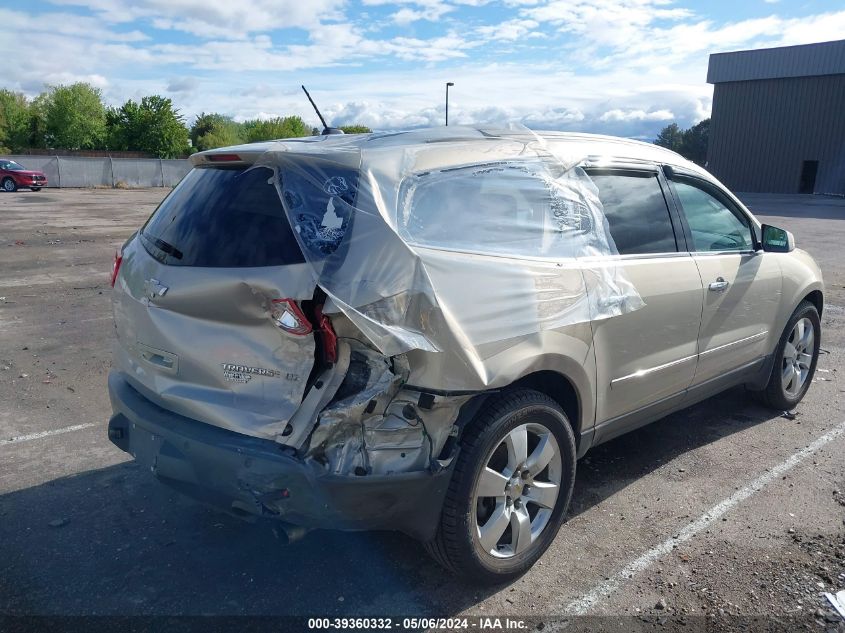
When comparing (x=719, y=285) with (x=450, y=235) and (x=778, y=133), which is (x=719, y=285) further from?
(x=778, y=133)

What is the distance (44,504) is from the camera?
12.2 feet

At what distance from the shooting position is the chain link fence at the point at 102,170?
129ft

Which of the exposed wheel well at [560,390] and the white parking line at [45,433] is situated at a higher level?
the exposed wheel well at [560,390]

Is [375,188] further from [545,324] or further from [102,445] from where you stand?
[102,445]

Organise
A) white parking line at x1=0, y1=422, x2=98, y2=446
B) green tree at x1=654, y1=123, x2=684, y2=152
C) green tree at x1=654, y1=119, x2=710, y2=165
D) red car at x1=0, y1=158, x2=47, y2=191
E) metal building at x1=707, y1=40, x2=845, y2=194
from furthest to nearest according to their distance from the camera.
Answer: green tree at x1=654, y1=123, x2=684, y2=152, green tree at x1=654, y1=119, x2=710, y2=165, metal building at x1=707, y1=40, x2=845, y2=194, red car at x1=0, y1=158, x2=47, y2=191, white parking line at x1=0, y1=422, x2=98, y2=446

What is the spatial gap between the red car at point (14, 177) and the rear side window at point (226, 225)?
111 feet

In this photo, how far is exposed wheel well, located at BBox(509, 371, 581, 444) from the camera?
3181mm

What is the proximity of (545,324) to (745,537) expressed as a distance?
1.64 meters

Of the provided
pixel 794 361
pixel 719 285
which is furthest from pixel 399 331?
pixel 794 361

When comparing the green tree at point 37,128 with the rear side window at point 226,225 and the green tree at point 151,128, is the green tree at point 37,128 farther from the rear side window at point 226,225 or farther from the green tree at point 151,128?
the rear side window at point 226,225

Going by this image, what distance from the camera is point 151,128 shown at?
61.4 metres

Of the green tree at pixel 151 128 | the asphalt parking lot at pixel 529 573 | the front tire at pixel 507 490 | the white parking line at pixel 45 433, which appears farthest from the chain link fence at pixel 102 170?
the front tire at pixel 507 490

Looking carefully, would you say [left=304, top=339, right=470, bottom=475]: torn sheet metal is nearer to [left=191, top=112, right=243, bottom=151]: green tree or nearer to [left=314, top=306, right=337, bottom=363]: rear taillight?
A: [left=314, top=306, right=337, bottom=363]: rear taillight

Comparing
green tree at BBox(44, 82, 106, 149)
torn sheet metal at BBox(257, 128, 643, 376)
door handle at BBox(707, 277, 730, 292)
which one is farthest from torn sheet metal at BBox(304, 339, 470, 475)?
green tree at BBox(44, 82, 106, 149)
